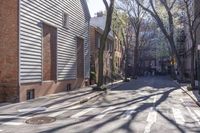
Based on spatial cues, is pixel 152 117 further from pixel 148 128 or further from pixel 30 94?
pixel 30 94

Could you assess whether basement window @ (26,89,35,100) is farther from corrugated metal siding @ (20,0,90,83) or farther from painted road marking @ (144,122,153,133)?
painted road marking @ (144,122,153,133)

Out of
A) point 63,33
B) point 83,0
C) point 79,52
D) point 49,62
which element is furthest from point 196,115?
point 83,0

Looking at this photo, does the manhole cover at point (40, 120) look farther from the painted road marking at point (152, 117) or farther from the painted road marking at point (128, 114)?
the painted road marking at point (152, 117)

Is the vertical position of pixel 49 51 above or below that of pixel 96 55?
below

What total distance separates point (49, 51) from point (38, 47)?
2594 millimetres

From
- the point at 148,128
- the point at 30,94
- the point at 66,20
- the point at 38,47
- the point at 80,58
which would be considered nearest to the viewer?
the point at 148,128

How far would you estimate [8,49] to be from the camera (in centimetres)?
1864

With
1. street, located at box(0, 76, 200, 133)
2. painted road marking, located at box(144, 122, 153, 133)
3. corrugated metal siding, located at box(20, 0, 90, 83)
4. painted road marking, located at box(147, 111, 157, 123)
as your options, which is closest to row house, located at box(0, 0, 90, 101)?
corrugated metal siding, located at box(20, 0, 90, 83)

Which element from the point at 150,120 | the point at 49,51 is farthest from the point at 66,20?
the point at 150,120

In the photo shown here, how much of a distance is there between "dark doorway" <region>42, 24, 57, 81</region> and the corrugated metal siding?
1.48ft

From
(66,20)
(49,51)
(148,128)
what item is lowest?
(148,128)

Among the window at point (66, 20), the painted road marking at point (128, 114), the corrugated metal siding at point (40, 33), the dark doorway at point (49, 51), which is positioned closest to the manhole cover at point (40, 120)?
the painted road marking at point (128, 114)

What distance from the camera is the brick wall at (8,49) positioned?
18.5m

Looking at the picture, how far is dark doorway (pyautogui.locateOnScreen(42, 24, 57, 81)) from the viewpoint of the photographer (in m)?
22.8
